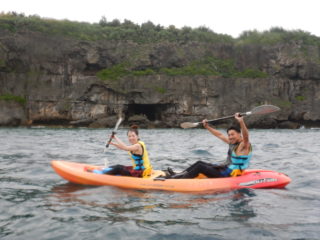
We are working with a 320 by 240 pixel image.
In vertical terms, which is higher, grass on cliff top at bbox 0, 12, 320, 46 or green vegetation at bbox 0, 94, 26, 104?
grass on cliff top at bbox 0, 12, 320, 46

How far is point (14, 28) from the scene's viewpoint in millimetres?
41625

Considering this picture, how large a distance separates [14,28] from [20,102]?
10241mm

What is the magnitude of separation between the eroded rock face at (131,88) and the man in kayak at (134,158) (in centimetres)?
2912

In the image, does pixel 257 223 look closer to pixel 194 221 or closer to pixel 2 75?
pixel 194 221

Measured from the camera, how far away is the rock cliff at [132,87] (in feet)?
125

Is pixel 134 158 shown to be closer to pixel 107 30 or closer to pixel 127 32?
pixel 127 32

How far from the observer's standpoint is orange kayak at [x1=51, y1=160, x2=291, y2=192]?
6.89 m

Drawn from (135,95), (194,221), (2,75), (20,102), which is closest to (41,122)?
(20,102)

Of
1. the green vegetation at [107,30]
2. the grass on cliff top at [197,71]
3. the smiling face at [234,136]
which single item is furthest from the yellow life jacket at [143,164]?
the green vegetation at [107,30]

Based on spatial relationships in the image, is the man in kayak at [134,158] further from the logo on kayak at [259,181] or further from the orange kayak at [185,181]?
the logo on kayak at [259,181]

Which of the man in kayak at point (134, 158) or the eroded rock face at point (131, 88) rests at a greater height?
the eroded rock face at point (131, 88)

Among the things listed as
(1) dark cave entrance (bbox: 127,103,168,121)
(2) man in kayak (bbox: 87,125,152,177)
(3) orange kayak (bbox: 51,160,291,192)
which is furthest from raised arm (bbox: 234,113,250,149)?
(1) dark cave entrance (bbox: 127,103,168,121)

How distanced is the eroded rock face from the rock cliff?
0.10 metres

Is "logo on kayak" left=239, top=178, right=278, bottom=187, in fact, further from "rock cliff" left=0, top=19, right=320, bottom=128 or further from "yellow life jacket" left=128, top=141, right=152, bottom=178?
"rock cliff" left=0, top=19, right=320, bottom=128
